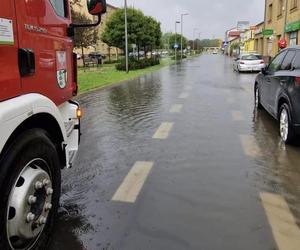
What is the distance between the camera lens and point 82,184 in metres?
5.18

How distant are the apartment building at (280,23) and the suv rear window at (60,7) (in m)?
27.9

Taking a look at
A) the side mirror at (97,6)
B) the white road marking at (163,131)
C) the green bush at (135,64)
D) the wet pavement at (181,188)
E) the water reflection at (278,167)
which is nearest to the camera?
the wet pavement at (181,188)

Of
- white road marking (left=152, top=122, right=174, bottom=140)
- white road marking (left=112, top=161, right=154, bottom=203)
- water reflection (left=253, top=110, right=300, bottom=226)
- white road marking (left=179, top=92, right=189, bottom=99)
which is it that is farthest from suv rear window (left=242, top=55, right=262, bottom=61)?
white road marking (left=112, top=161, right=154, bottom=203)

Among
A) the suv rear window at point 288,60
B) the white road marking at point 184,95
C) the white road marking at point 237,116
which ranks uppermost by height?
the suv rear window at point 288,60

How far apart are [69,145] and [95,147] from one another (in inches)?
106

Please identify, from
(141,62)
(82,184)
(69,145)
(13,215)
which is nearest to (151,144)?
(82,184)

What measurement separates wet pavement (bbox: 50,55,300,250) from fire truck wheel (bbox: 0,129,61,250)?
1.38 ft

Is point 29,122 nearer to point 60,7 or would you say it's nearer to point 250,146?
point 60,7

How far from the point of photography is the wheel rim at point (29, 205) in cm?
292

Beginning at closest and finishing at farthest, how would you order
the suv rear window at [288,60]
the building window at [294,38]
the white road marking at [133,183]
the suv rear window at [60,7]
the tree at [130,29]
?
1. the suv rear window at [60,7]
2. the white road marking at [133,183]
3. the suv rear window at [288,60]
4. the building window at [294,38]
5. the tree at [130,29]

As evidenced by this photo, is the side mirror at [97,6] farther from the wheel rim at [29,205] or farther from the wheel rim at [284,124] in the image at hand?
the wheel rim at [284,124]

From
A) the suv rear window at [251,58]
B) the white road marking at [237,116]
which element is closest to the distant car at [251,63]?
the suv rear window at [251,58]

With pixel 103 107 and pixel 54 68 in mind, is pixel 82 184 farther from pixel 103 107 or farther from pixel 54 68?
pixel 103 107

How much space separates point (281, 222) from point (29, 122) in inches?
103
